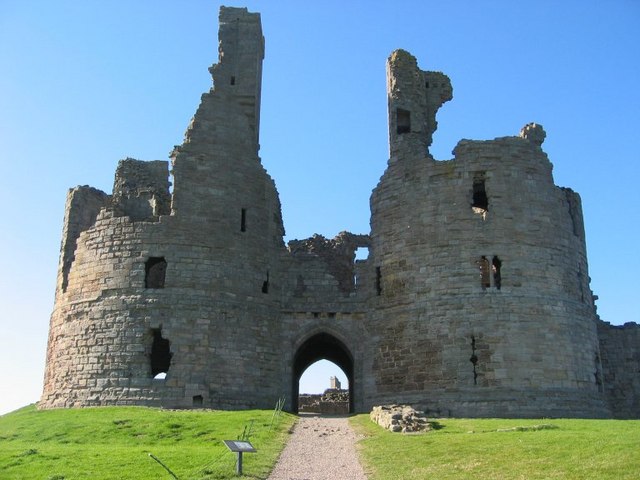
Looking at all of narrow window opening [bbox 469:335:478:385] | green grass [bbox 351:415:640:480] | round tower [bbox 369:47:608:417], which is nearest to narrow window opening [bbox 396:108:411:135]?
round tower [bbox 369:47:608:417]

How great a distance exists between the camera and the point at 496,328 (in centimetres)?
2362

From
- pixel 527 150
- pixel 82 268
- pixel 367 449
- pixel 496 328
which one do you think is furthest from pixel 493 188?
pixel 82 268

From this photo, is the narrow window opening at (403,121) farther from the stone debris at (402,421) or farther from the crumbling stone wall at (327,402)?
the crumbling stone wall at (327,402)

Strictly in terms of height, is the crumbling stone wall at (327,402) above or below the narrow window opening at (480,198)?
below

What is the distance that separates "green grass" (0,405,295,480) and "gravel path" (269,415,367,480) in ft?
0.99

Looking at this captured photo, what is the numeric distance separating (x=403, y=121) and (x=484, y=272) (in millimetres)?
6124

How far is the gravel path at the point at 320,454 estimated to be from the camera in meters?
13.8

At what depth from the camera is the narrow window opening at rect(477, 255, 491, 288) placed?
24.5 metres

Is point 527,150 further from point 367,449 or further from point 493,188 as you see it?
point 367,449

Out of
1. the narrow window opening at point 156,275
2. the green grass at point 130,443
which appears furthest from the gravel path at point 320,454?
the narrow window opening at point 156,275

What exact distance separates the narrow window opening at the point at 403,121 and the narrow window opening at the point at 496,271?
598cm

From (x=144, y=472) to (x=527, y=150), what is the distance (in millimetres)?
17211

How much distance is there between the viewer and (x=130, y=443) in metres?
18.0

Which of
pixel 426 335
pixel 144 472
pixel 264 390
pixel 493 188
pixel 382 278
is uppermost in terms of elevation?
pixel 493 188
